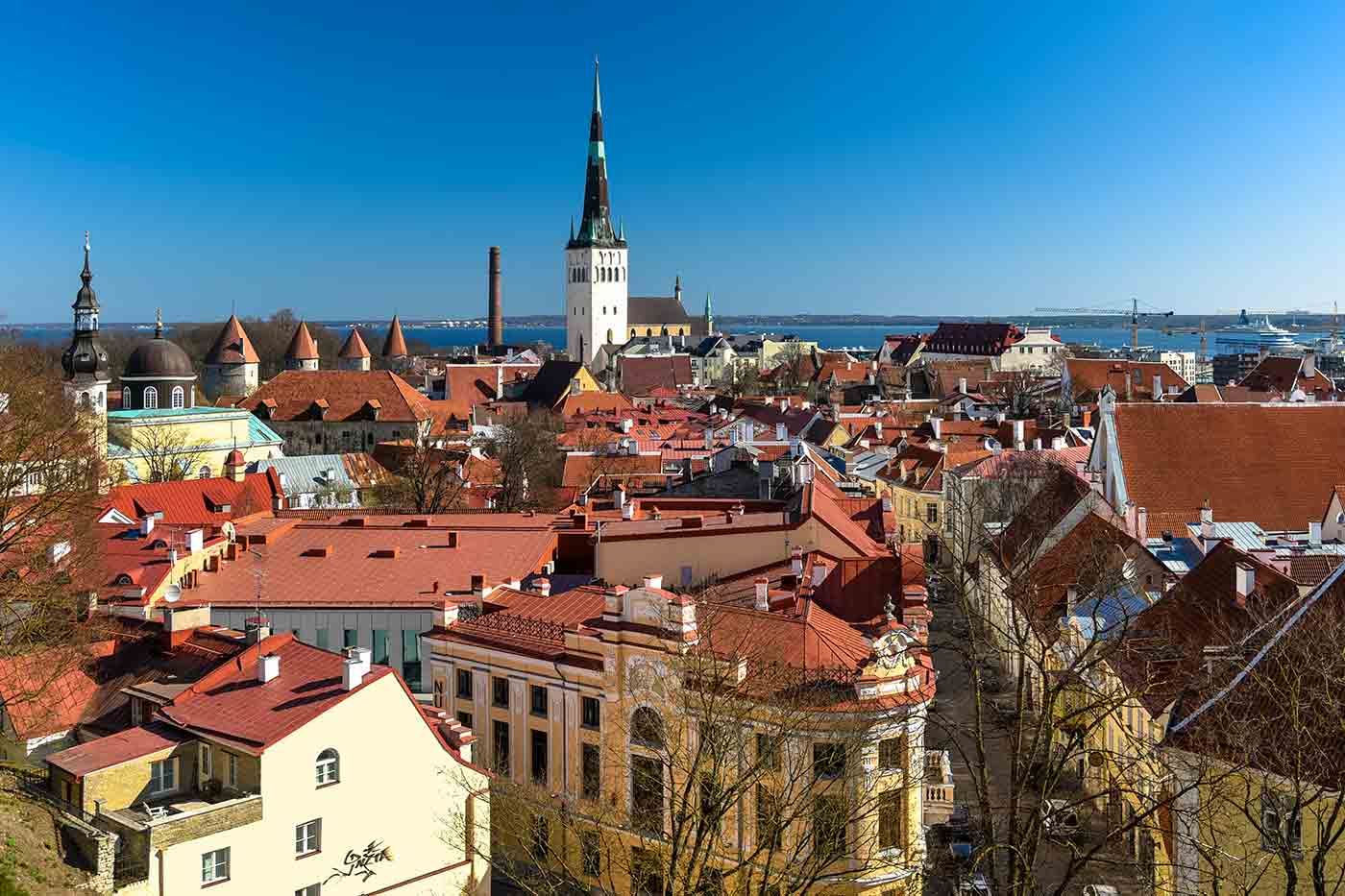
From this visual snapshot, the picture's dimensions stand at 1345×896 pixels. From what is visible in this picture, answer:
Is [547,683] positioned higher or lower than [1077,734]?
lower

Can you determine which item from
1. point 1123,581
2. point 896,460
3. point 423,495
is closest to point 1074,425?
point 896,460

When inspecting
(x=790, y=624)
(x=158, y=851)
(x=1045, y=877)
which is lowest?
(x=1045, y=877)

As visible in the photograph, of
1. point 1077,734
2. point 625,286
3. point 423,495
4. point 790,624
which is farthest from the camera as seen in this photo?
point 625,286

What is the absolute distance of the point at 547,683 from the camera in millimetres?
23203

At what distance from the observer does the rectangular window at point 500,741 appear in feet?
78.4

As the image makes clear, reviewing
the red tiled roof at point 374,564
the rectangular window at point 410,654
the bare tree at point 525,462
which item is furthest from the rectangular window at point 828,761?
the bare tree at point 525,462

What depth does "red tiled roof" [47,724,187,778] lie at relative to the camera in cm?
1930

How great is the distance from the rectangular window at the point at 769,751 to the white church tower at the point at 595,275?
132 metres

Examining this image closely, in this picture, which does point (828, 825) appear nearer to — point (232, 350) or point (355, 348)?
point (232, 350)

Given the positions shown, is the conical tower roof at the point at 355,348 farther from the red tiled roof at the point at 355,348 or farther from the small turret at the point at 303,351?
the small turret at the point at 303,351

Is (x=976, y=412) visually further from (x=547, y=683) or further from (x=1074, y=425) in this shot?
(x=547, y=683)

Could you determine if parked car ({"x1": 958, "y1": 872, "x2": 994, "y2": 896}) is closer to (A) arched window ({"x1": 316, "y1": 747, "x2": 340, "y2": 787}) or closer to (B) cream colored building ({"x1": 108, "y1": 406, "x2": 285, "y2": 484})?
(A) arched window ({"x1": 316, "y1": 747, "x2": 340, "y2": 787})

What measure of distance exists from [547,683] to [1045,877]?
330 inches

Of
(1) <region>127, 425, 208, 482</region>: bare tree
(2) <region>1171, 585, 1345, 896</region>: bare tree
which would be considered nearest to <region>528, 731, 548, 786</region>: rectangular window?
(2) <region>1171, 585, 1345, 896</region>: bare tree
